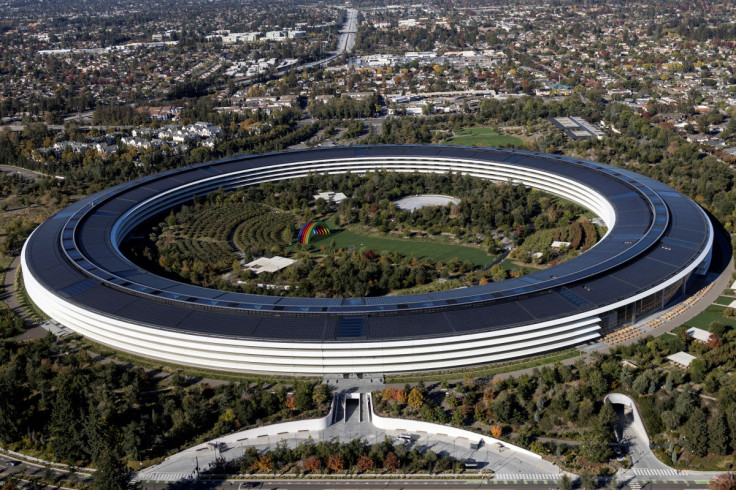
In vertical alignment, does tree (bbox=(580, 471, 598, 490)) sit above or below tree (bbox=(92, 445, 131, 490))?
below

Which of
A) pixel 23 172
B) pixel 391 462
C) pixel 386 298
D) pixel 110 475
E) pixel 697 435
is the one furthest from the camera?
pixel 23 172

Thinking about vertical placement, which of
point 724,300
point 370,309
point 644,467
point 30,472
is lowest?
point 30,472

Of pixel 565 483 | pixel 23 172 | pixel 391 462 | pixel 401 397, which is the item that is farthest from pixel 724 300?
pixel 23 172

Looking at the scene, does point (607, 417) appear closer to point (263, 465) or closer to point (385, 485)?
point (385, 485)

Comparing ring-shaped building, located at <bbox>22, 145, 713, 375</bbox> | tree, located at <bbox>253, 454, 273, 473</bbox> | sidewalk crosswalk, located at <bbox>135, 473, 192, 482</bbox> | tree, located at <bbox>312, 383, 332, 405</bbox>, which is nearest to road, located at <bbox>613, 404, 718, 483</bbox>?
ring-shaped building, located at <bbox>22, 145, 713, 375</bbox>

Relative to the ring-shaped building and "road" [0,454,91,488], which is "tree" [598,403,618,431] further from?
"road" [0,454,91,488]

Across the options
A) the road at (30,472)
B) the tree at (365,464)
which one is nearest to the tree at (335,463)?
the tree at (365,464)

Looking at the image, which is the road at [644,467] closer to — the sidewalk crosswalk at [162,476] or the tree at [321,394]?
the tree at [321,394]
